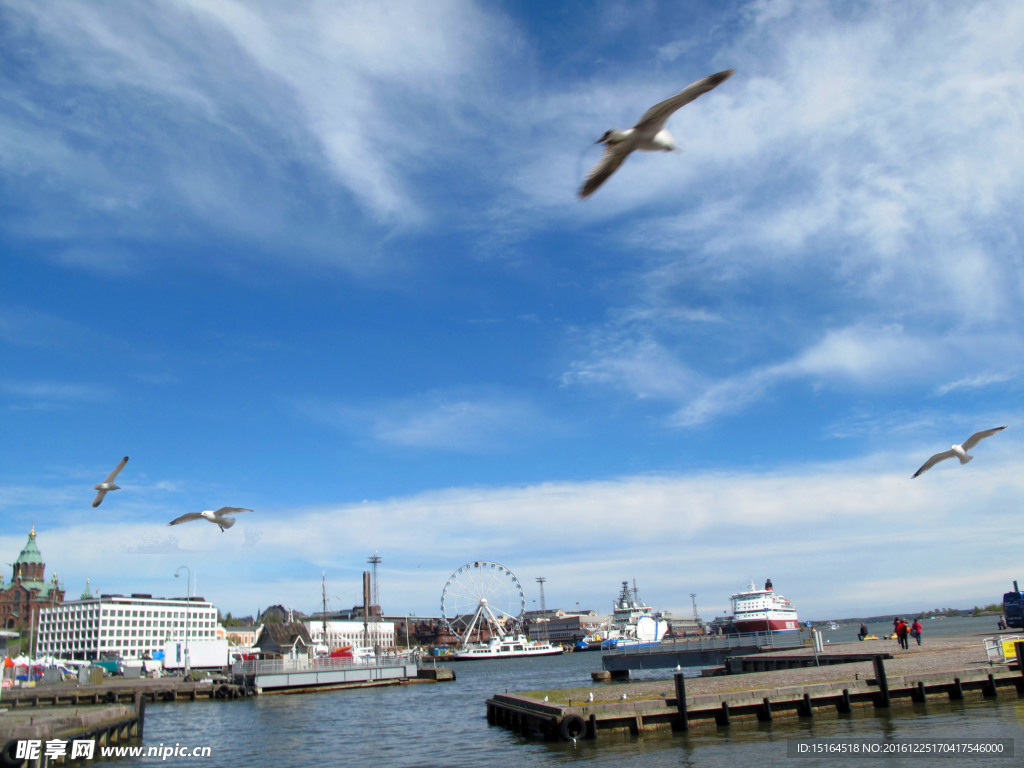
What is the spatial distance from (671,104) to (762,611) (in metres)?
128

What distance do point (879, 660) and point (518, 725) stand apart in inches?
568

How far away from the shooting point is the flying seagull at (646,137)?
30.1 ft

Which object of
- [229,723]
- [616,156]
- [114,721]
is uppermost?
[616,156]

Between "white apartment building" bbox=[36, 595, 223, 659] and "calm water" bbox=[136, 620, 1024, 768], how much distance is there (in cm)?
12642

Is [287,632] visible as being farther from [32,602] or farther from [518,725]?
[32,602]

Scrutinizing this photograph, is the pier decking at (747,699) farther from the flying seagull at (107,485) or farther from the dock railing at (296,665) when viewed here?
the dock railing at (296,665)

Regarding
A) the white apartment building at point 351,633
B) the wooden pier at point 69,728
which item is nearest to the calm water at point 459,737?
the wooden pier at point 69,728

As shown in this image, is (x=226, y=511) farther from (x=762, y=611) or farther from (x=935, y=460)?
(x=762, y=611)

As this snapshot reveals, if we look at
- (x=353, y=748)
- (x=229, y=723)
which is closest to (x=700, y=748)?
(x=353, y=748)

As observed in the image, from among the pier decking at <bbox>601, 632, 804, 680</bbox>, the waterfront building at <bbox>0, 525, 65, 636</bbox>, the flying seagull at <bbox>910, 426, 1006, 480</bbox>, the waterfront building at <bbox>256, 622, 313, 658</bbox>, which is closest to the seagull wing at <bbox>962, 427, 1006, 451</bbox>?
the flying seagull at <bbox>910, 426, 1006, 480</bbox>

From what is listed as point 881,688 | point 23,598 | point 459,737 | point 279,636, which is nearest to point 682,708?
point 881,688

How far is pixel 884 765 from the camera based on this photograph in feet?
65.6

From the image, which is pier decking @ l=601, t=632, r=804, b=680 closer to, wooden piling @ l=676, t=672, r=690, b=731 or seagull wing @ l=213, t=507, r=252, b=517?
wooden piling @ l=676, t=672, r=690, b=731

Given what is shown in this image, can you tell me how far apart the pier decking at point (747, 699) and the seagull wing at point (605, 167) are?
21.0 m
